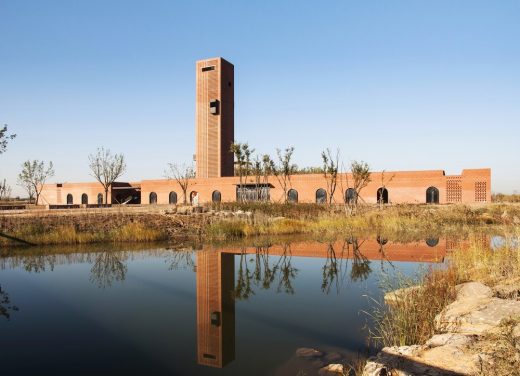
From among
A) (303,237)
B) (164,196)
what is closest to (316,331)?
(303,237)

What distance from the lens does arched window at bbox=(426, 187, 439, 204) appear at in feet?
107

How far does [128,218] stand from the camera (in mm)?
17422

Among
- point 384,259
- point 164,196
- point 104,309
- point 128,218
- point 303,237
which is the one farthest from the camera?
point 164,196

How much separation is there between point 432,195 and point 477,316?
30253 mm

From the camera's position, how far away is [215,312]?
A: 6551 mm

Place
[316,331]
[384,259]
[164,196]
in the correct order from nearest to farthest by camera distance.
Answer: [316,331]
[384,259]
[164,196]

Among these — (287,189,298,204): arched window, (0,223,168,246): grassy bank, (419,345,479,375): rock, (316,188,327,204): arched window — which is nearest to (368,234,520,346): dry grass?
(419,345,479,375): rock

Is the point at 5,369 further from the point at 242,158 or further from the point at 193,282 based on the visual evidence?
Result: the point at 242,158

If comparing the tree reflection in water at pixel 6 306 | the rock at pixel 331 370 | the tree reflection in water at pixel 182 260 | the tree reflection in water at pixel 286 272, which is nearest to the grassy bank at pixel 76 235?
the tree reflection in water at pixel 182 260

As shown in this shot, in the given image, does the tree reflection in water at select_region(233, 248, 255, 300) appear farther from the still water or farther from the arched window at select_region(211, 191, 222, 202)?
the arched window at select_region(211, 191, 222, 202)

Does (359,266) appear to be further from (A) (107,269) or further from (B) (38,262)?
(B) (38,262)

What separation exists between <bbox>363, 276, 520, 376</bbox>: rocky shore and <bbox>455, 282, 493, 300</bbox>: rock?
2 centimetres

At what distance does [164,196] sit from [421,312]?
41.1 m

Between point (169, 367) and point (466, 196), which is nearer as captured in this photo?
point (169, 367)
